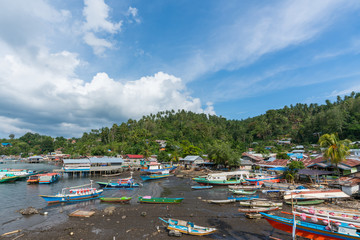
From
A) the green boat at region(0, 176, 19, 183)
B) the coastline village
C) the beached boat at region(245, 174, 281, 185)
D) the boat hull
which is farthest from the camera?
the green boat at region(0, 176, 19, 183)

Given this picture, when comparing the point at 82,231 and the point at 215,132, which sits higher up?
the point at 215,132

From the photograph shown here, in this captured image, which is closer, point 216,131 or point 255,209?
point 255,209

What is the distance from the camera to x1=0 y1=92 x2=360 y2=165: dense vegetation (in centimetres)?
8131

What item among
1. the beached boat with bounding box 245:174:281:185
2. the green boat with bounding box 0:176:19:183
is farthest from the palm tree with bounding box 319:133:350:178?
the green boat with bounding box 0:176:19:183

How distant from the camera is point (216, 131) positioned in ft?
397

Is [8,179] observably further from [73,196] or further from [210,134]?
[210,134]

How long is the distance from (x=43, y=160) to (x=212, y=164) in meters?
112

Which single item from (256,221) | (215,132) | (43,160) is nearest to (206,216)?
(256,221)

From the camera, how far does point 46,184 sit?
42.8m

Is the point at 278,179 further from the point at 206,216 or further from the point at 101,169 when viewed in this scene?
the point at 101,169

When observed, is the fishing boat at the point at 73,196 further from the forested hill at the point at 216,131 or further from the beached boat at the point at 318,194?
the forested hill at the point at 216,131

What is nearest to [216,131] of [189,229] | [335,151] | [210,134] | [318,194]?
[210,134]

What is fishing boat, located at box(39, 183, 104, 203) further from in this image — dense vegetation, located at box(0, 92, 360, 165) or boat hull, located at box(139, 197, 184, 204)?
dense vegetation, located at box(0, 92, 360, 165)

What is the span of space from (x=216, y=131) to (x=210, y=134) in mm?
9077
